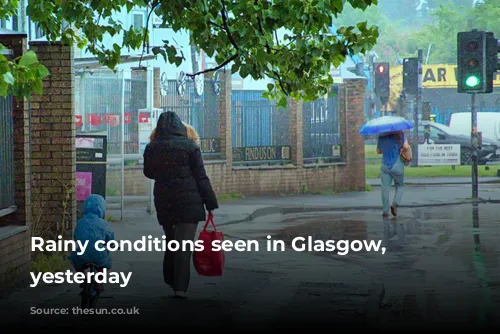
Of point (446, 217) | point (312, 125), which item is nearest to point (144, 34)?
point (446, 217)

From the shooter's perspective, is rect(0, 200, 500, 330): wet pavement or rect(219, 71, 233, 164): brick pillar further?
rect(219, 71, 233, 164): brick pillar

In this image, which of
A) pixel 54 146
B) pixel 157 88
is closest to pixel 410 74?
pixel 157 88

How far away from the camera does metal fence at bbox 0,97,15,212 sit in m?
11.3

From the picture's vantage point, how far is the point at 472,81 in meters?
25.6

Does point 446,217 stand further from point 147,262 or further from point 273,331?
point 273,331

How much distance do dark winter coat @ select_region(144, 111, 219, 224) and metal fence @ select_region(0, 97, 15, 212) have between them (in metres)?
1.56

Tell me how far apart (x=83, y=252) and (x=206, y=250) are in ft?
4.14

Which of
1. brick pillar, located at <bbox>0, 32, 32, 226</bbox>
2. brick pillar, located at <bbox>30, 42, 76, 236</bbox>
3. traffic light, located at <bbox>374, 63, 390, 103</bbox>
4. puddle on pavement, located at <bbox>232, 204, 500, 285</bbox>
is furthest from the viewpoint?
traffic light, located at <bbox>374, 63, 390, 103</bbox>

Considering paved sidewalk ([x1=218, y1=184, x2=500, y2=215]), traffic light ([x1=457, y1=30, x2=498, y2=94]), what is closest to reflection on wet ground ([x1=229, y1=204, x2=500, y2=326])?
paved sidewalk ([x1=218, y1=184, x2=500, y2=215])

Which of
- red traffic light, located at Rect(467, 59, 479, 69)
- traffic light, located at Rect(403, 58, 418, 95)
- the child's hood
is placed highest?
traffic light, located at Rect(403, 58, 418, 95)

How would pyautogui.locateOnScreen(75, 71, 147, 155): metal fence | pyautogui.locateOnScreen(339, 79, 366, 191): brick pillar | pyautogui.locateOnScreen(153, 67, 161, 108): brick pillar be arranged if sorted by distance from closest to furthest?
pyautogui.locateOnScreen(75, 71, 147, 155): metal fence → pyautogui.locateOnScreen(153, 67, 161, 108): brick pillar → pyautogui.locateOnScreen(339, 79, 366, 191): brick pillar

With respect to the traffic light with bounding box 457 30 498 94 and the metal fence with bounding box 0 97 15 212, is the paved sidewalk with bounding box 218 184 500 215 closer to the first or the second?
the traffic light with bounding box 457 30 498 94

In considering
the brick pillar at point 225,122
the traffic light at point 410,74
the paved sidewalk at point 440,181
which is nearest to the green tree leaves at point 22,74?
the brick pillar at point 225,122

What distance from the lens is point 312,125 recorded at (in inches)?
1142
